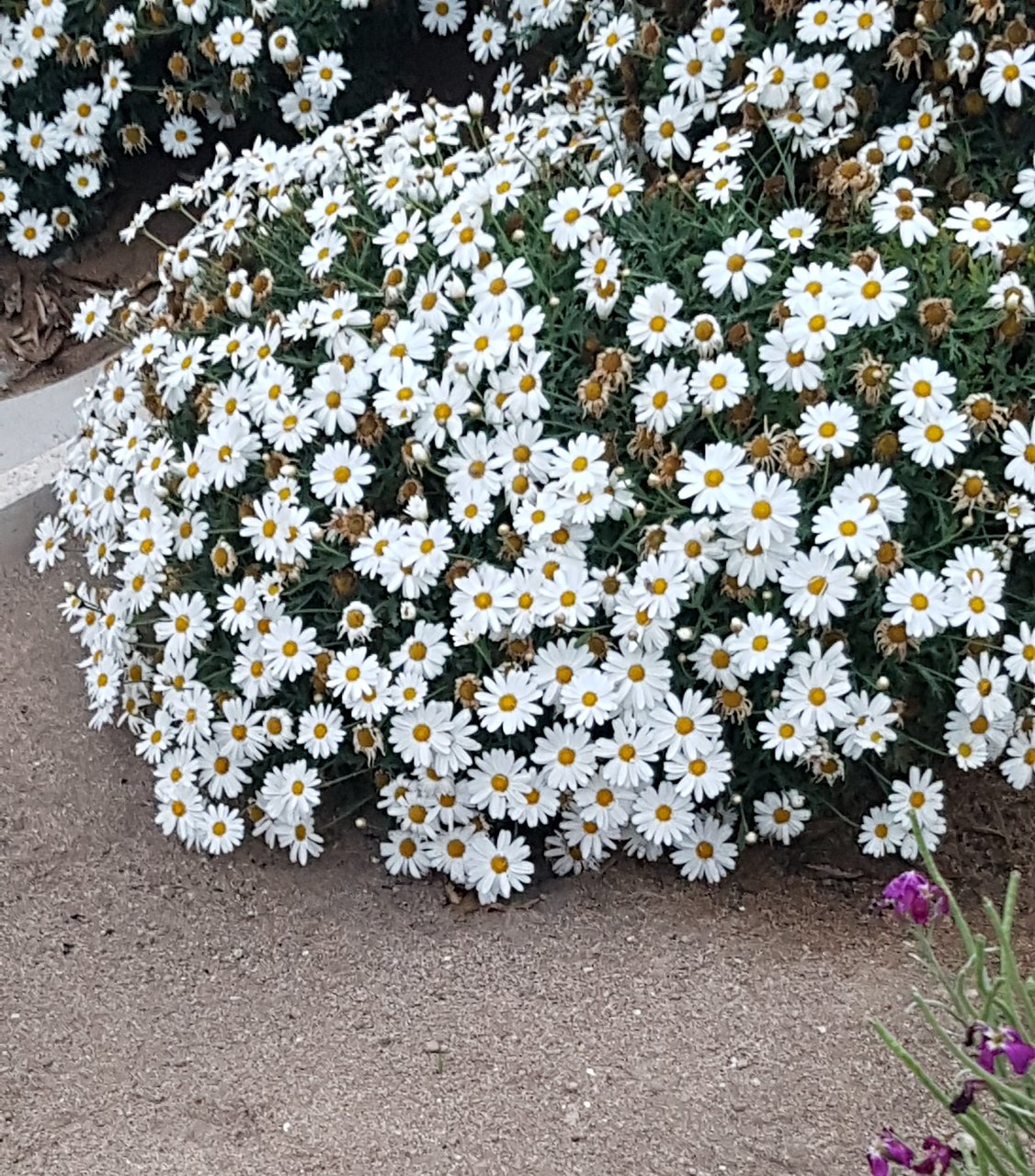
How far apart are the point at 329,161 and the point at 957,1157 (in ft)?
8.36

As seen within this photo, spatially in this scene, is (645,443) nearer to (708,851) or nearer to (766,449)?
(766,449)

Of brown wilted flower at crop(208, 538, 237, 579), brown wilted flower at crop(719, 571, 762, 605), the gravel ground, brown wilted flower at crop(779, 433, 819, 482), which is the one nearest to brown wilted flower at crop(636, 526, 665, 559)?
brown wilted flower at crop(719, 571, 762, 605)

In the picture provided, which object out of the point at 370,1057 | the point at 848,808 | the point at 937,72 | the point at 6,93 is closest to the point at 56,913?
the point at 370,1057

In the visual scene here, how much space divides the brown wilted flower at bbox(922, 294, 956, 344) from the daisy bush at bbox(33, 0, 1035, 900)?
14mm

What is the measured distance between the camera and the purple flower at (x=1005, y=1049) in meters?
1.40

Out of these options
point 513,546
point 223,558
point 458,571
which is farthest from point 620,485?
point 223,558

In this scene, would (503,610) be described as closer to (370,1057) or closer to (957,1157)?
(370,1057)

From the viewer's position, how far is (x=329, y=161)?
332 centimetres

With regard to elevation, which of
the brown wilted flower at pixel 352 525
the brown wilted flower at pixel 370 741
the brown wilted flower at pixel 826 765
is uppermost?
the brown wilted flower at pixel 352 525

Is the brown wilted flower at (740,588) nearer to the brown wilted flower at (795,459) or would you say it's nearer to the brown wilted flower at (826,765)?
the brown wilted flower at (795,459)

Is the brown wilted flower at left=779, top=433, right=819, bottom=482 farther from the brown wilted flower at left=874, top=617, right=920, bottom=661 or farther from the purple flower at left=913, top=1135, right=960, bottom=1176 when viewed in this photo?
the purple flower at left=913, top=1135, right=960, bottom=1176

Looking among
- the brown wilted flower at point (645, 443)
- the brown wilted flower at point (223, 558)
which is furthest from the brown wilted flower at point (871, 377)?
the brown wilted flower at point (223, 558)

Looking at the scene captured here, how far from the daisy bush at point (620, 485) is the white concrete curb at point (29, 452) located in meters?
0.72

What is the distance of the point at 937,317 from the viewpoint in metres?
2.54
